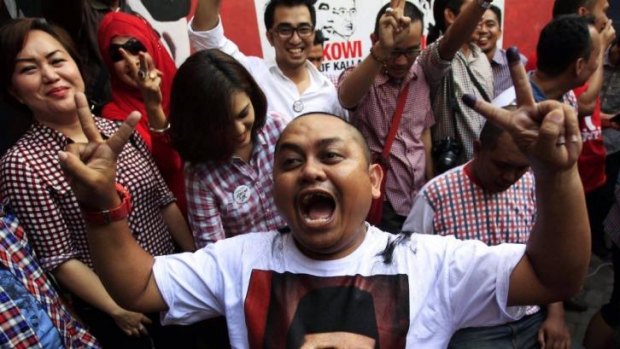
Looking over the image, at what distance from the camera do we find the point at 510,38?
217 inches

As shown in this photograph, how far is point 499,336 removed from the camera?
2191 mm

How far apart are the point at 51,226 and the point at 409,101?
1.87 meters

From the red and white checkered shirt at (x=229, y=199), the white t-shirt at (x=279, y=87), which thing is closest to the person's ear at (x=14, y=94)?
the red and white checkered shirt at (x=229, y=199)

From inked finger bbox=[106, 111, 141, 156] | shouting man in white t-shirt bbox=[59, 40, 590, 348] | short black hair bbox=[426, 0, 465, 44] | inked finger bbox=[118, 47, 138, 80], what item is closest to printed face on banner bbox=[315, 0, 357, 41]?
short black hair bbox=[426, 0, 465, 44]

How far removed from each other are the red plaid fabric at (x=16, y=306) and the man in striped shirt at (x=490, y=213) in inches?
56.2

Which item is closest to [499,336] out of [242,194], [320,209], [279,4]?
[320,209]

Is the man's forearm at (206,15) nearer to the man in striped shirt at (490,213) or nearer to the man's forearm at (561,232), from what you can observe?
the man in striped shirt at (490,213)

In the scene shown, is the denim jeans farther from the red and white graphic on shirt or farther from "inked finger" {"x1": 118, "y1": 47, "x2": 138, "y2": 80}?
"inked finger" {"x1": 118, "y1": 47, "x2": 138, "y2": 80}

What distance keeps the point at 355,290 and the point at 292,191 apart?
1.13 ft

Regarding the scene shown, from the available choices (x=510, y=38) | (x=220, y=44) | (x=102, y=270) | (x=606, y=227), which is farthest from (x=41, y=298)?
(x=510, y=38)

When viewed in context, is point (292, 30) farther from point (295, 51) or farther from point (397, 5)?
point (397, 5)

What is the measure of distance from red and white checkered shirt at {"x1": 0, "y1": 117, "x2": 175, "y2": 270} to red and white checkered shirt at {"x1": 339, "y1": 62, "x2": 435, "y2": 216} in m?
1.27

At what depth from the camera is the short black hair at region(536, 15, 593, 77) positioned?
116 inches

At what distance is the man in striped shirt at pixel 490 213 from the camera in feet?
7.18
